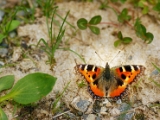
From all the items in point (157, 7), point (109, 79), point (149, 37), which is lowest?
point (109, 79)

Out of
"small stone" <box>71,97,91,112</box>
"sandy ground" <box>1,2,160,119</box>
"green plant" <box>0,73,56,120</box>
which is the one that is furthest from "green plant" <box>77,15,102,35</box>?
"green plant" <box>0,73,56,120</box>

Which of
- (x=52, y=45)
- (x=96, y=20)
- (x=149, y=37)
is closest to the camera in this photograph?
(x=52, y=45)

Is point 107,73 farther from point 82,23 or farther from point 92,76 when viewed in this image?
point 82,23

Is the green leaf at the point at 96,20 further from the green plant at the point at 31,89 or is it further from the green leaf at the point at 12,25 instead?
the green plant at the point at 31,89

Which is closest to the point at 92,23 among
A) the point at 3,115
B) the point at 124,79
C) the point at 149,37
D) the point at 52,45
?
the point at 52,45

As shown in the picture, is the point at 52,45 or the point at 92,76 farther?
the point at 52,45

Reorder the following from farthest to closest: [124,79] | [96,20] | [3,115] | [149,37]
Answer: [96,20] < [149,37] < [124,79] < [3,115]

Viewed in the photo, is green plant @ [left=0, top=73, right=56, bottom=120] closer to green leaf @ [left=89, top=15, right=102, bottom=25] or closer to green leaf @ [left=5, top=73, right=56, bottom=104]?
green leaf @ [left=5, top=73, right=56, bottom=104]

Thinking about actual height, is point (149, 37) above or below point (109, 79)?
above
